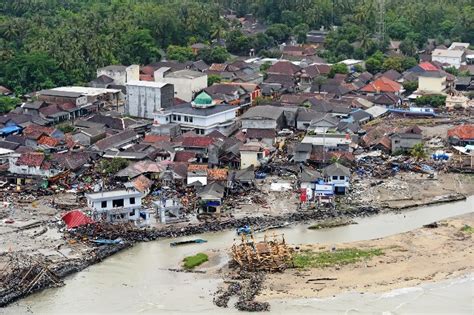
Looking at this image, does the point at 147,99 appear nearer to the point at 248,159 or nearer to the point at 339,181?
the point at 248,159

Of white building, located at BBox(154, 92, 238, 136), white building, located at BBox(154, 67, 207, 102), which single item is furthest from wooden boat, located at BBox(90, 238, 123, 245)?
white building, located at BBox(154, 67, 207, 102)

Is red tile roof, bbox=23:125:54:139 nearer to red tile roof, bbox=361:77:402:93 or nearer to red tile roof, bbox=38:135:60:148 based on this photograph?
red tile roof, bbox=38:135:60:148

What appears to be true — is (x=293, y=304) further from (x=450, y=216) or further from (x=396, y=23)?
(x=396, y=23)

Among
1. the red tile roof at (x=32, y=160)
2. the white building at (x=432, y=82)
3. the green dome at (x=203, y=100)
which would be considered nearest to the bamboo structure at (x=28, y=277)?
the red tile roof at (x=32, y=160)

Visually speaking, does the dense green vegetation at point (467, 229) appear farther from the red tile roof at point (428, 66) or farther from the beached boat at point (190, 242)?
the red tile roof at point (428, 66)

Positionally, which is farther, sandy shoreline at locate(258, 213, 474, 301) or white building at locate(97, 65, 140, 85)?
white building at locate(97, 65, 140, 85)

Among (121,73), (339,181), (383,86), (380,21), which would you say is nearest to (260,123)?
(339,181)
